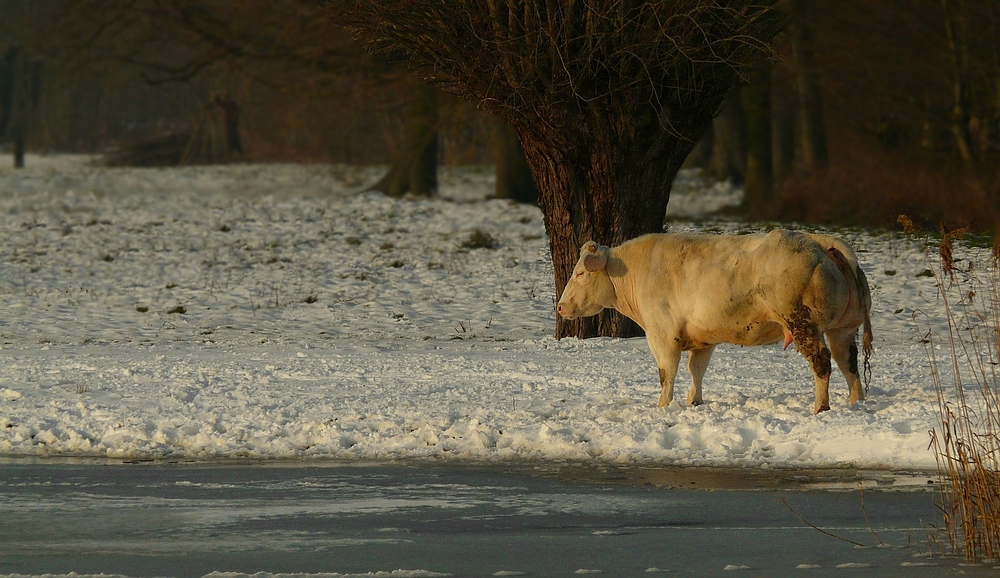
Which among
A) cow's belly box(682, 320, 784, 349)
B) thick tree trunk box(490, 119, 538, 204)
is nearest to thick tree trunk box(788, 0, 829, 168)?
thick tree trunk box(490, 119, 538, 204)

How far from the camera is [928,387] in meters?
10.9

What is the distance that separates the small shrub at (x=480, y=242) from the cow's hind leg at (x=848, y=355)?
1404 centimetres

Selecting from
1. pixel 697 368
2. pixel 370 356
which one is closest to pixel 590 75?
pixel 370 356

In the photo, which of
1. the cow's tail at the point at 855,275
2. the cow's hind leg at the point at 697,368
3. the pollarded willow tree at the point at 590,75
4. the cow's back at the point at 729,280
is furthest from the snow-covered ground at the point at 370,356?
the pollarded willow tree at the point at 590,75

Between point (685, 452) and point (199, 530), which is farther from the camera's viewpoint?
point (685, 452)

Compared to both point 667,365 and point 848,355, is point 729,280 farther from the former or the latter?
point 848,355

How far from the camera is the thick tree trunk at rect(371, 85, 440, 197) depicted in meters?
29.3

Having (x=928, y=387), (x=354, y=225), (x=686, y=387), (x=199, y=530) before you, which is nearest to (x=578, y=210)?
(x=686, y=387)

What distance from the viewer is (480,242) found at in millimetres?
23953

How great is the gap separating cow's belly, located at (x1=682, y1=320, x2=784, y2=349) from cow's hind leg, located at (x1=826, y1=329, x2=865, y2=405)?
1.30 ft

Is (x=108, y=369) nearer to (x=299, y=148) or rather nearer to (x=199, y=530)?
(x=199, y=530)

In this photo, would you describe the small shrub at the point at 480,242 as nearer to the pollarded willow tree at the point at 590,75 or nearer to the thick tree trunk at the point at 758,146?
the thick tree trunk at the point at 758,146

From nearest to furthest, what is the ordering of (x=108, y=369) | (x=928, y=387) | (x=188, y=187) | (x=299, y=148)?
(x=928, y=387), (x=108, y=369), (x=188, y=187), (x=299, y=148)

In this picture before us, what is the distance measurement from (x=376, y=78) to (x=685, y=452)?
20.2 meters
